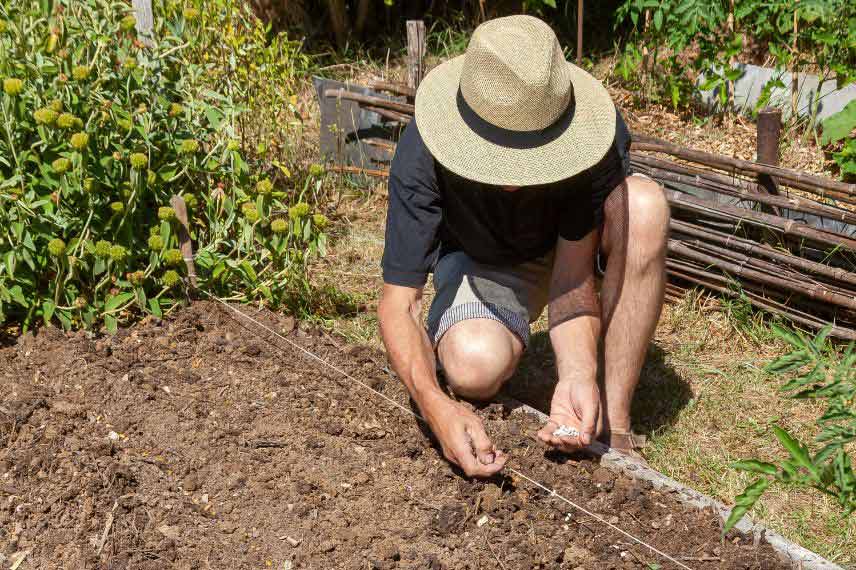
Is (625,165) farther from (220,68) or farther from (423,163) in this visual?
(220,68)

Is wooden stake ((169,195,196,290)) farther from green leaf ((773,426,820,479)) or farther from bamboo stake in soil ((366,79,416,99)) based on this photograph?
green leaf ((773,426,820,479))

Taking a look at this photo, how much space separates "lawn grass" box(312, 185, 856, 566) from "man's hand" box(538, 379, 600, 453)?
1.33 feet

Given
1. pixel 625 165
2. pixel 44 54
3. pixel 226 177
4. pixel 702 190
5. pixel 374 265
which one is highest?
pixel 44 54

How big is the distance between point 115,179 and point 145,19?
0.71m

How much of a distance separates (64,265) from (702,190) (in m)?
2.25

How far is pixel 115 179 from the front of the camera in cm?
278

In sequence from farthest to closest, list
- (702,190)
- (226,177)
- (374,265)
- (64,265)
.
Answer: (374,265) → (702,190) → (226,177) → (64,265)

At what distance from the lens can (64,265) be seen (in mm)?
2727

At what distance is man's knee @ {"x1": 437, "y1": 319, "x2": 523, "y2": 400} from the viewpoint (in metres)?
2.49

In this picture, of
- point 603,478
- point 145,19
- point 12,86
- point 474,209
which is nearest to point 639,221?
point 474,209

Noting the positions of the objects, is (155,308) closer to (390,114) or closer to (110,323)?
(110,323)

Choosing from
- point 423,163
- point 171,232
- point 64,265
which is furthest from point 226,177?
point 423,163

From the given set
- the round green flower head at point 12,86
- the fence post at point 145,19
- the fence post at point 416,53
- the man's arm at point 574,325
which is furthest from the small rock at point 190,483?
the fence post at point 416,53

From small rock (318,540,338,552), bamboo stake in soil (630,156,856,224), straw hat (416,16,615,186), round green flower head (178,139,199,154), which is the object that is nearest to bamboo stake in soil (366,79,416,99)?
bamboo stake in soil (630,156,856,224)
